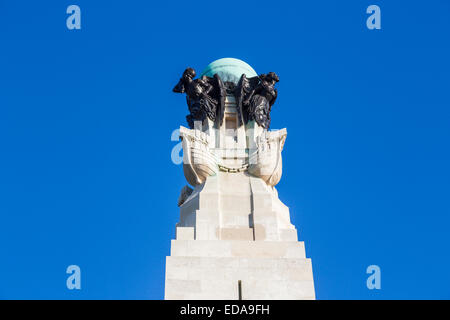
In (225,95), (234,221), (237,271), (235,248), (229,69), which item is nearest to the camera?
(237,271)

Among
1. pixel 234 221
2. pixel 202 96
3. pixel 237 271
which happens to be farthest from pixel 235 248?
pixel 202 96

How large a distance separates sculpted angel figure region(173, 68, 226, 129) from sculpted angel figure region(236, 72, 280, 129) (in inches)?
34.5

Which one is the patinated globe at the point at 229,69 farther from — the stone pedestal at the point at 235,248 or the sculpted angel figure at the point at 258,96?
the stone pedestal at the point at 235,248

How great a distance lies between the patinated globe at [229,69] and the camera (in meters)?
28.3

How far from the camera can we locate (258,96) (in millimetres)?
27391

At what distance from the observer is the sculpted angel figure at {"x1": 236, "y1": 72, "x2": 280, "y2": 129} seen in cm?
2689

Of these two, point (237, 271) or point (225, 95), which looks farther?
point (225, 95)

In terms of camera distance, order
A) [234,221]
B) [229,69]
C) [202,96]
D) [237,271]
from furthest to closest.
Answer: [229,69], [202,96], [234,221], [237,271]

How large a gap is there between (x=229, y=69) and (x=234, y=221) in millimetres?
8397

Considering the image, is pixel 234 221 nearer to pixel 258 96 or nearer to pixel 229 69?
pixel 258 96

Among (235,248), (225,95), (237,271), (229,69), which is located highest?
(229,69)

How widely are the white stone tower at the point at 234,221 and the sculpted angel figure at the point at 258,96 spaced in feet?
0.39
